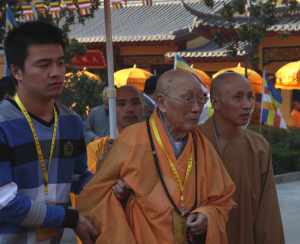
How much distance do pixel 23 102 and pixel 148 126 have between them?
1.49ft

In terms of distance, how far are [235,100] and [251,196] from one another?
16.4 inches

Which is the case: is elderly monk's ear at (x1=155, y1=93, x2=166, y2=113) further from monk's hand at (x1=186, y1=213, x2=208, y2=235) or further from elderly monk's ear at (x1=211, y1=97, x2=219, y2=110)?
elderly monk's ear at (x1=211, y1=97, x2=219, y2=110)

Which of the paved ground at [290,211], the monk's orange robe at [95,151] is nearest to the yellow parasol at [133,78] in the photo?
the paved ground at [290,211]

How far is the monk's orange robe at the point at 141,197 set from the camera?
2.21 metres

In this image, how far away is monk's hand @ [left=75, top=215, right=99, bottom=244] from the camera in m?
2.16

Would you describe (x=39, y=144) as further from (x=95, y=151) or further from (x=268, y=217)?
(x=268, y=217)

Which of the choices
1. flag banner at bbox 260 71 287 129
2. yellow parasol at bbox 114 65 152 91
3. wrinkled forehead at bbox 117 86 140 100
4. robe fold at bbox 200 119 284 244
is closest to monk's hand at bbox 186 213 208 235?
robe fold at bbox 200 119 284 244

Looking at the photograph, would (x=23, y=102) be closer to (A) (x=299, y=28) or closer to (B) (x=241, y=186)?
(B) (x=241, y=186)

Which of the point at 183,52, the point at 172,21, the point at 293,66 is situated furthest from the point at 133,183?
the point at 172,21

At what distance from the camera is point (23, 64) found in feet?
6.97

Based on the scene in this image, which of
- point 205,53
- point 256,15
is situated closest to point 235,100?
point 256,15

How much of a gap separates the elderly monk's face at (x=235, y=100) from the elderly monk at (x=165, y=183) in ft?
1.58

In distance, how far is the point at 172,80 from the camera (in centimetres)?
232

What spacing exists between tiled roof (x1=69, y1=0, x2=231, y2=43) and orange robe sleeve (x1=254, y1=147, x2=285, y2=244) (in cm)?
1740
